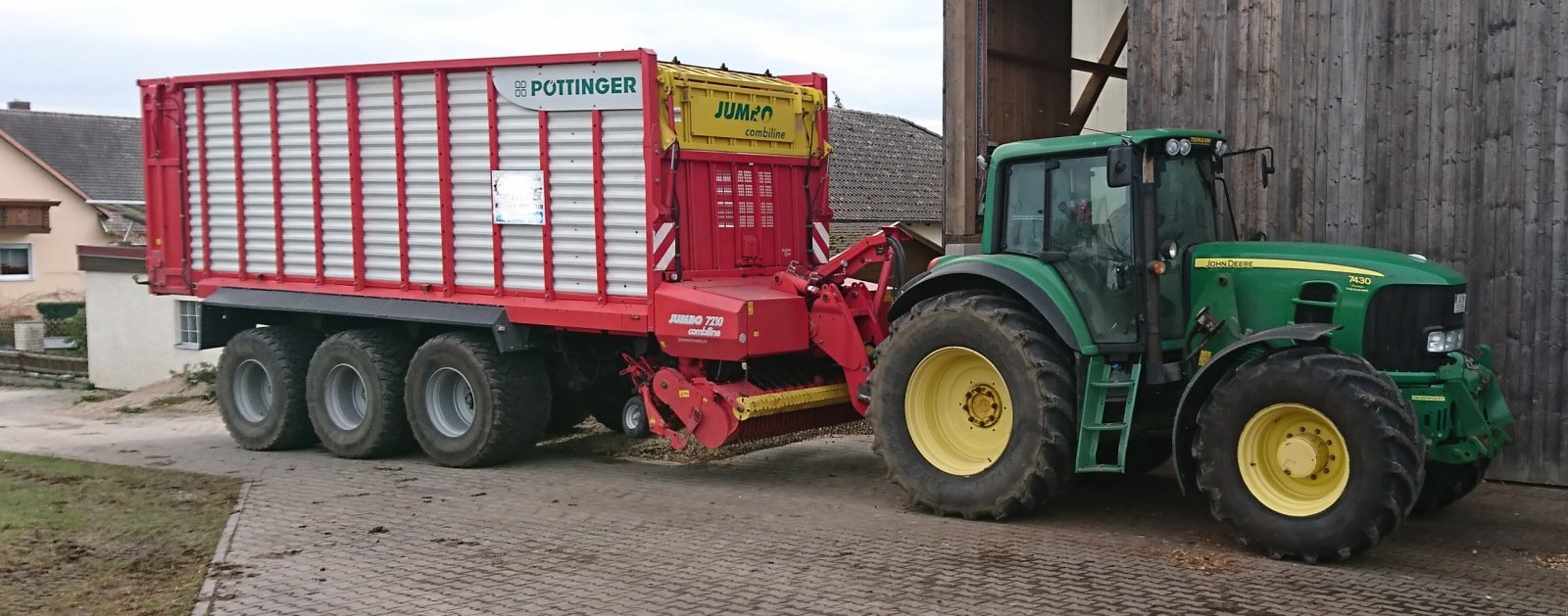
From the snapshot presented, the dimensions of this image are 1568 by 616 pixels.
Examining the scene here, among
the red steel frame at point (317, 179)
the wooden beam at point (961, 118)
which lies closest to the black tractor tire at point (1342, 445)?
the wooden beam at point (961, 118)

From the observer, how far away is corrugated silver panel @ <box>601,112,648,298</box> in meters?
10.1

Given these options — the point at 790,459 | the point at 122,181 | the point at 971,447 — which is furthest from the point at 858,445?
the point at 122,181

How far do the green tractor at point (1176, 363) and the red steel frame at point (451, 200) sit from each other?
82.9 inches

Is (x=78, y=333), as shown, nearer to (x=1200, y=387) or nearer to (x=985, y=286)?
(x=985, y=286)

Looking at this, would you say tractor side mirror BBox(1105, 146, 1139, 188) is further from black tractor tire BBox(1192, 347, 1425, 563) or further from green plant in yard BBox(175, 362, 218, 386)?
green plant in yard BBox(175, 362, 218, 386)

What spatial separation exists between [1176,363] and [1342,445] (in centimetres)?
118

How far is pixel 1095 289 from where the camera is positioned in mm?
8148

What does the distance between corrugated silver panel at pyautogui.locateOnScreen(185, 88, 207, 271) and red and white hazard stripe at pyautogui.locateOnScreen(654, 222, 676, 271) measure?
16.8 ft

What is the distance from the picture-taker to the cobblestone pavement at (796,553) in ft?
22.1

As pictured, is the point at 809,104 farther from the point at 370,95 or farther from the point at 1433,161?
the point at 1433,161

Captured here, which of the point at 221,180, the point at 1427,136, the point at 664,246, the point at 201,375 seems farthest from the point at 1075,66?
the point at 201,375

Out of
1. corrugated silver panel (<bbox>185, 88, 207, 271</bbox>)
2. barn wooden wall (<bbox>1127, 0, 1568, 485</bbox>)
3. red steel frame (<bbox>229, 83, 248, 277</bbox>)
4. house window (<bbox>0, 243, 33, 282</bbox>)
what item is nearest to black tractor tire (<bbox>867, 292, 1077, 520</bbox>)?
barn wooden wall (<bbox>1127, 0, 1568, 485</bbox>)

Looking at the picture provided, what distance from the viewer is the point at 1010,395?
8.27 meters

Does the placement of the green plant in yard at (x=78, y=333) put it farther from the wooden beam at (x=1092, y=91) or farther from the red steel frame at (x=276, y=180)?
the wooden beam at (x=1092, y=91)
